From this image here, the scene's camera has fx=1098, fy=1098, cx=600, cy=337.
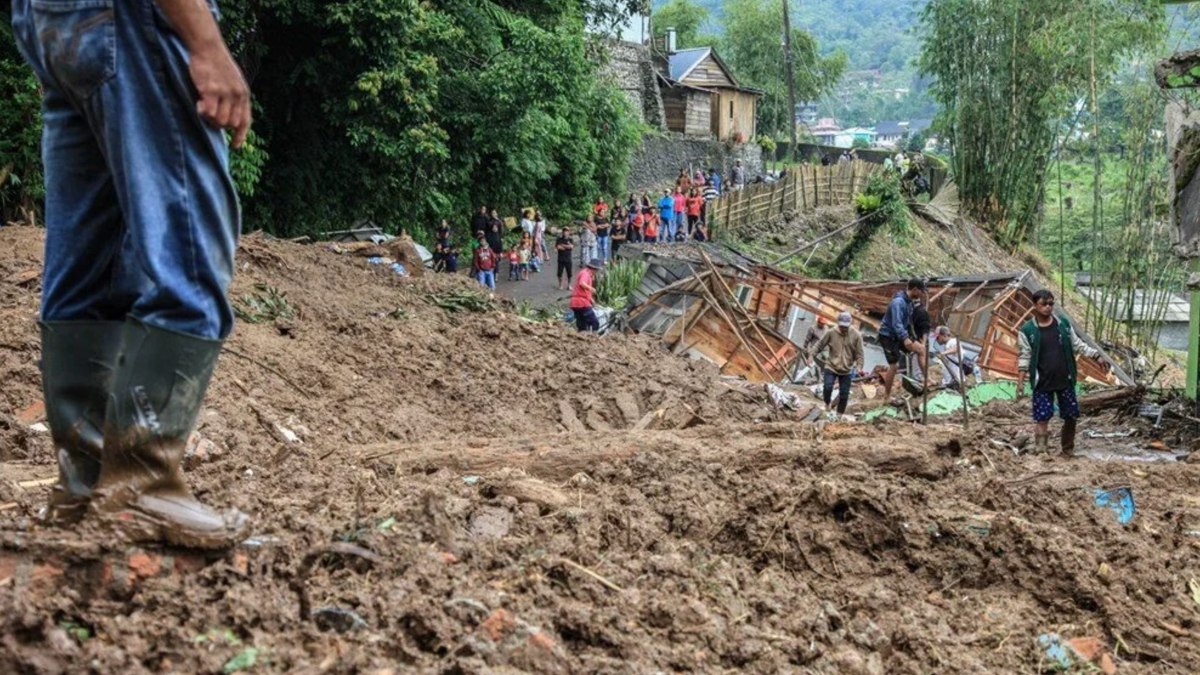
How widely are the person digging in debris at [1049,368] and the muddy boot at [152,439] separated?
32.3ft

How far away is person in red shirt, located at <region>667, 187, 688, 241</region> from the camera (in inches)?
1210

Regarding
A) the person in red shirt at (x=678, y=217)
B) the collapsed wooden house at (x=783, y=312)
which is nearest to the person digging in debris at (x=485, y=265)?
the collapsed wooden house at (x=783, y=312)

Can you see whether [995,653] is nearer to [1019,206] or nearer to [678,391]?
[678,391]

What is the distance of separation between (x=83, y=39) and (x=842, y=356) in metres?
12.5

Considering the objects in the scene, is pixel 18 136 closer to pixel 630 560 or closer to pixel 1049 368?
pixel 1049 368

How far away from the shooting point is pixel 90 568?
2277mm

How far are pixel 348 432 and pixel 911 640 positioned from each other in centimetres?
543

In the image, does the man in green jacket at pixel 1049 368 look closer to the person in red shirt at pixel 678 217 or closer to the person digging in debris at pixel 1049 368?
the person digging in debris at pixel 1049 368

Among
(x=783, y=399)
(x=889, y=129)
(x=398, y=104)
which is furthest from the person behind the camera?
(x=889, y=129)

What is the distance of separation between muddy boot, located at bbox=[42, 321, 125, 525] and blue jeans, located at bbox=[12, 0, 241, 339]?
114mm

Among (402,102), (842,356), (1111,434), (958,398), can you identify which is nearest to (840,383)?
(842,356)

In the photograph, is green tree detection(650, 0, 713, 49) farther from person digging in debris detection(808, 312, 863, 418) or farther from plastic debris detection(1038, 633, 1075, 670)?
plastic debris detection(1038, 633, 1075, 670)

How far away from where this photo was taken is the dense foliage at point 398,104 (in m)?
20.2

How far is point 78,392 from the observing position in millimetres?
2525
